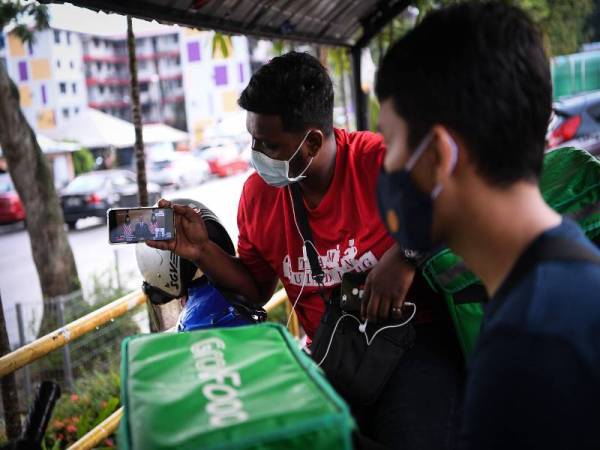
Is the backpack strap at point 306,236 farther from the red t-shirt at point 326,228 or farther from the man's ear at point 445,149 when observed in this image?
the man's ear at point 445,149

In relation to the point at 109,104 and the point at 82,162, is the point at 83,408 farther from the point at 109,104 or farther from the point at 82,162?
the point at 109,104

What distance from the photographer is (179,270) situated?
112 inches

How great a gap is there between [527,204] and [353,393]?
1.05m

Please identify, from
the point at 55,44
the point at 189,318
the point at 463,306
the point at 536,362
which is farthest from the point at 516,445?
the point at 55,44

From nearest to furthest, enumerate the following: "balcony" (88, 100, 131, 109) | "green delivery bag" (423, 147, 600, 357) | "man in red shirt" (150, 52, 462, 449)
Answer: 1. "green delivery bag" (423, 147, 600, 357)
2. "man in red shirt" (150, 52, 462, 449)
3. "balcony" (88, 100, 131, 109)

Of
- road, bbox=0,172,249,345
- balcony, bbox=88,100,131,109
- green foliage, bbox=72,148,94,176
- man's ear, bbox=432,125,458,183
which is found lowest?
road, bbox=0,172,249,345

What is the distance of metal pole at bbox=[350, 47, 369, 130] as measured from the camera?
5.31 metres

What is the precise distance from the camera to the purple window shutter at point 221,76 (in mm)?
56688

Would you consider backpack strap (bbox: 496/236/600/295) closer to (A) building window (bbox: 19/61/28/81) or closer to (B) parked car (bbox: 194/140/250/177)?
(B) parked car (bbox: 194/140/250/177)

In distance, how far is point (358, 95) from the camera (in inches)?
225

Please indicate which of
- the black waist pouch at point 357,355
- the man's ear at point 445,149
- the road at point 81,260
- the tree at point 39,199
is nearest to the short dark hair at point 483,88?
the man's ear at point 445,149

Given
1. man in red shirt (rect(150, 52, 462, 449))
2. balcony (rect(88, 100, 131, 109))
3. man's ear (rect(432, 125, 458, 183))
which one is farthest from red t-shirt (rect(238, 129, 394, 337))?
balcony (rect(88, 100, 131, 109))

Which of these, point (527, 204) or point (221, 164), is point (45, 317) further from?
point (221, 164)

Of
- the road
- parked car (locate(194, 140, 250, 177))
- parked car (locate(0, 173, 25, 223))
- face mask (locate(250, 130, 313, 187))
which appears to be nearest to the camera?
face mask (locate(250, 130, 313, 187))
